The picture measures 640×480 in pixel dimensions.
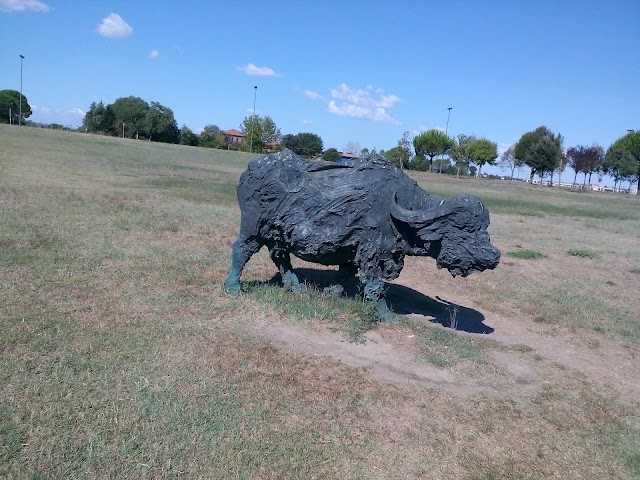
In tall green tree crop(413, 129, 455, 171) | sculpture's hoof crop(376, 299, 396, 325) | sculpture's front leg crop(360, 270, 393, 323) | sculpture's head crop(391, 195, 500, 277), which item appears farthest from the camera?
tall green tree crop(413, 129, 455, 171)

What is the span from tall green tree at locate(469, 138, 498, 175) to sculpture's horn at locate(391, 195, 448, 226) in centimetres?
6460

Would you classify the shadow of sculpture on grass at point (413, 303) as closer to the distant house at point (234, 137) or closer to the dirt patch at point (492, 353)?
the dirt patch at point (492, 353)

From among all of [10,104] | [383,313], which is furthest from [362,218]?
[10,104]

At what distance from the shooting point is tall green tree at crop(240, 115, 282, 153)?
71812 mm

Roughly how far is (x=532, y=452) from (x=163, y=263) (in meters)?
6.31

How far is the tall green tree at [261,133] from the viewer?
71.8 meters

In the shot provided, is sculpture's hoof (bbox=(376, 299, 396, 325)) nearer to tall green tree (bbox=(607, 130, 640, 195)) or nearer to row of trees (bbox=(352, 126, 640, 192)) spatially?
row of trees (bbox=(352, 126, 640, 192))

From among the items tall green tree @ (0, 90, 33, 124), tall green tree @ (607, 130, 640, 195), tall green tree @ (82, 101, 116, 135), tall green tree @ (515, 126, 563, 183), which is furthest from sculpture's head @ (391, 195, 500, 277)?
tall green tree @ (0, 90, 33, 124)

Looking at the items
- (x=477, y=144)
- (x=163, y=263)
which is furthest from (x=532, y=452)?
(x=477, y=144)

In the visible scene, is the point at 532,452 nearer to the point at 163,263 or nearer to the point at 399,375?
the point at 399,375

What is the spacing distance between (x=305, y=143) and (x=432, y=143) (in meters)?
18.0

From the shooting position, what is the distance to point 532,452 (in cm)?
434

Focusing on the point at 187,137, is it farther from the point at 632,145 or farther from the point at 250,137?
the point at 632,145

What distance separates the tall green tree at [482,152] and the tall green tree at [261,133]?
2687 cm
